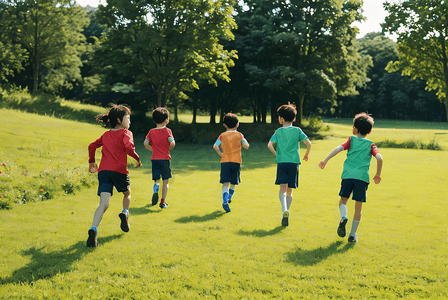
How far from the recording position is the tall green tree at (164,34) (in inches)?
866

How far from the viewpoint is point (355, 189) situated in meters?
5.39

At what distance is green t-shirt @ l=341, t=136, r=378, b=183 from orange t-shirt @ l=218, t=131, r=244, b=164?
2507 millimetres

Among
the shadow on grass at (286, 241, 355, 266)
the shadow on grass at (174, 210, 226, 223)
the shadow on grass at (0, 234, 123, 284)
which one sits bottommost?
the shadow on grass at (0, 234, 123, 284)

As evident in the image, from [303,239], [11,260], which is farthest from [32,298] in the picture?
[303,239]

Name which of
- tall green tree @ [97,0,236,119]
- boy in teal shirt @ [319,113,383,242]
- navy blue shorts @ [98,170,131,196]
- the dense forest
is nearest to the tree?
the dense forest

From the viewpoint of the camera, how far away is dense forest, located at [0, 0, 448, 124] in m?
22.6

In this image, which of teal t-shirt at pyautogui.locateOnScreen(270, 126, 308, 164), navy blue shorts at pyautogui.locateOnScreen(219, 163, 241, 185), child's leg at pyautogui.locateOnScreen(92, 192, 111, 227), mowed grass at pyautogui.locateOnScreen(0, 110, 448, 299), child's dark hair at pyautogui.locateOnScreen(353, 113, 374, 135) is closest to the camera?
mowed grass at pyautogui.locateOnScreen(0, 110, 448, 299)

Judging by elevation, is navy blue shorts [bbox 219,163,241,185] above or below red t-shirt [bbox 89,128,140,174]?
below

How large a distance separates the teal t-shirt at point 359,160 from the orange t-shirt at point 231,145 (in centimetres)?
250

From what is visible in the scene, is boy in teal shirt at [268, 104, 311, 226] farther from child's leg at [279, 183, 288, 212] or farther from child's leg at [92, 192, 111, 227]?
child's leg at [92, 192, 111, 227]

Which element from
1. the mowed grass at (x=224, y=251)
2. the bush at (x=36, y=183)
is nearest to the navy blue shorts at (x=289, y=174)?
the mowed grass at (x=224, y=251)

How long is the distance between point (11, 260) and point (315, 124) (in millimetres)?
32506

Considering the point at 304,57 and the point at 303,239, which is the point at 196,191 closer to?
the point at 303,239

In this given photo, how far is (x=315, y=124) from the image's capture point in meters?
34.5
